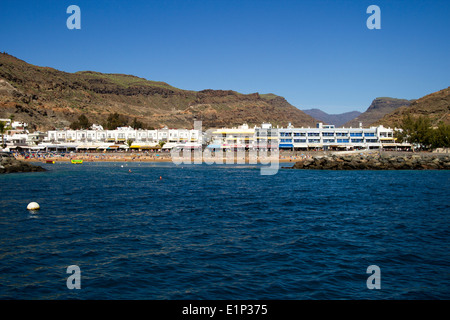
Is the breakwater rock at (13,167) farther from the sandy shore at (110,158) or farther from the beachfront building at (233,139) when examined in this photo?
the beachfront building at (233,139)

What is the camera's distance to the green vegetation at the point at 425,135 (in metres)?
107

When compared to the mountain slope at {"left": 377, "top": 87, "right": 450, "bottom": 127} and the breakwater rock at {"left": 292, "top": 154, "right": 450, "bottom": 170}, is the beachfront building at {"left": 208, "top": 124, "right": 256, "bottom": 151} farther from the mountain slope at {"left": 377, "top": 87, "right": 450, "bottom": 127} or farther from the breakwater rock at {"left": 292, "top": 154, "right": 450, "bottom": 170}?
the mountain slope at {"left": 377, "top": 87, "right": 450, "bottom": 127}

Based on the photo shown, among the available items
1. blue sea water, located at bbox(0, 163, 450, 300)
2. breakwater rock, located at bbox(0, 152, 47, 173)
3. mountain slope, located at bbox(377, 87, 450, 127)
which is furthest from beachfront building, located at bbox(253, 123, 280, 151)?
blue sea water, located at bbox(0, 163, 450, 300)

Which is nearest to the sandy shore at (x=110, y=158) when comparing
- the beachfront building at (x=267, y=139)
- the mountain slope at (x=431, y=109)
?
the beachfront building at (x=267, y=139)

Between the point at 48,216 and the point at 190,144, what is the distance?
90777 mm

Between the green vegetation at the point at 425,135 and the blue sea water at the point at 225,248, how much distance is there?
8570cm

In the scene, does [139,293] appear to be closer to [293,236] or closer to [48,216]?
[293,236]

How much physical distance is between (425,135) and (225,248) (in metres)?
110

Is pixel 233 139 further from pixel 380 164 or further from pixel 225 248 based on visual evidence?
pixel 225 248

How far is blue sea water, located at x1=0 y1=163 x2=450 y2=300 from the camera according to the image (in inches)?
507

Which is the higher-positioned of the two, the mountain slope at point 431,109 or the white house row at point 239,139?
the mountain slope at point 431,109

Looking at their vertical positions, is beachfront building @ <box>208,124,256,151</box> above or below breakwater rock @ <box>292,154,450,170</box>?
above

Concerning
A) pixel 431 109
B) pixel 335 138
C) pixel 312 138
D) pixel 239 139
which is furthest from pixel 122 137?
pixel 431 109

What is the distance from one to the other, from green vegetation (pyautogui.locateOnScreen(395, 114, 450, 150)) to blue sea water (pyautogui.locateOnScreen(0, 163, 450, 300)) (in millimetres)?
85703
